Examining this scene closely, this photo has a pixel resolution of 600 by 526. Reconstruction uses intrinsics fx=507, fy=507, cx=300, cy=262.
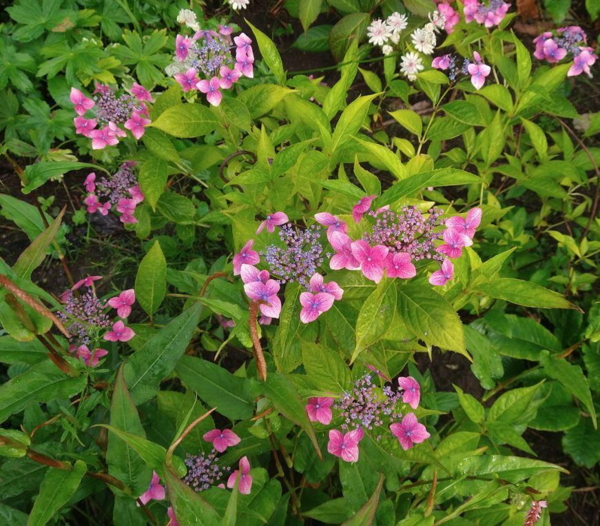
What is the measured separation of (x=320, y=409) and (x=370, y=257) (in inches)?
16.9

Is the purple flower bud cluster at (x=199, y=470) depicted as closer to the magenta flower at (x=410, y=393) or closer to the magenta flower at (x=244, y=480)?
the magenta flower at (x=244, y=480)

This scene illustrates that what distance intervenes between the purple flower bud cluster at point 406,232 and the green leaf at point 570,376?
86 centimetres

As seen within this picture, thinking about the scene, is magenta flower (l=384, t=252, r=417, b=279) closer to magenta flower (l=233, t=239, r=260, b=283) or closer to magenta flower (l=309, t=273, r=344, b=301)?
magenta flower (l=309, t=273, r=344, b=301)

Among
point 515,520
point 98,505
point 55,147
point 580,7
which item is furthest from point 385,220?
point 580,7

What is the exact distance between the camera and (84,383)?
109cm

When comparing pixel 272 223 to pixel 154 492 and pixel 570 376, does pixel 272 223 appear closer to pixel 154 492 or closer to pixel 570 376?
pixel 154 492

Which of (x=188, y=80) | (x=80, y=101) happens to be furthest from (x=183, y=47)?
(x=80, y=101)

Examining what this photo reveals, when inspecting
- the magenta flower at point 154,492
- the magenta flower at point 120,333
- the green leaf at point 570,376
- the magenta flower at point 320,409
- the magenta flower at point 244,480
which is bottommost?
the green leaf at point 570,376

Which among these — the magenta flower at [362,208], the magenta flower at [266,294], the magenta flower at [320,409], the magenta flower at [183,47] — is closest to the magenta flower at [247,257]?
the magenta flower at [266,294]

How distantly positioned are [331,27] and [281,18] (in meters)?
0.33

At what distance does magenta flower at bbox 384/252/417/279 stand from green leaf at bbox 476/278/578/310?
0.93ft

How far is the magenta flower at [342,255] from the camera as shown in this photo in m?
1.04

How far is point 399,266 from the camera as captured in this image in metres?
1.02

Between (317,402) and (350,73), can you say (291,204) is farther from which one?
(317,402)
